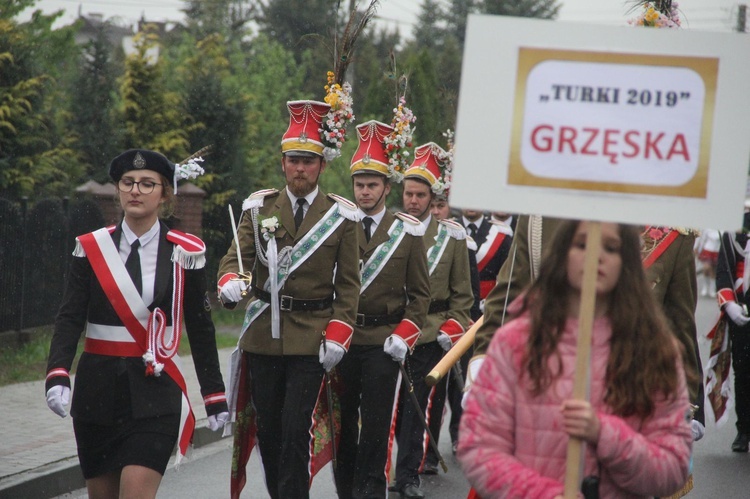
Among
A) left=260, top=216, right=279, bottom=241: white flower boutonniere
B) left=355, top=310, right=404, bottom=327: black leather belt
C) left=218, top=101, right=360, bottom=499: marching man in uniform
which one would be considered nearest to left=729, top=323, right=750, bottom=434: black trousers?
left=355, top=310, right=404, bottom=327: black leather belt

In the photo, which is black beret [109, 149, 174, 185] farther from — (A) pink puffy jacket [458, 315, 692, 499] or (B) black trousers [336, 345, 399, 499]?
(A) pink puffy jacket [458, 315, 692, 499]

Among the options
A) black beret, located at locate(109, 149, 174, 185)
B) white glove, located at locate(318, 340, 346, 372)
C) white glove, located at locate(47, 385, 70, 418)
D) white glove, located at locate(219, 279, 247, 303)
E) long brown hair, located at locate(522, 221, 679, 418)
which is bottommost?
white glove, located at locate(47, 385, 70, 418)

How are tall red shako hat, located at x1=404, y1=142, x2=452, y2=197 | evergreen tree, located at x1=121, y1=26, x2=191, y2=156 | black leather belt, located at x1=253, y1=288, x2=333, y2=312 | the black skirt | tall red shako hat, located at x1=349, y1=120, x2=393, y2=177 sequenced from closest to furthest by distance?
the black skirt, black leather belt, located at x1=253, y1=288, x2=333, y2=312, tall red shako hat, located at x1=349, y1=120, x2=393, y2=177, tall red shako hat, located at x1=404, y1=142, x2=452, y2=197, evergreen tree, located at x1=121, y1=26, x2=191, y2=156

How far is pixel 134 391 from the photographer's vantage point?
4.91 m

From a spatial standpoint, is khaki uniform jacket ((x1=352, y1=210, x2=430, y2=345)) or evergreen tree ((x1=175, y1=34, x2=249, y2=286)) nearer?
khaki uniform jacket ((x1=352, y1=210, x2=430, y2=345))

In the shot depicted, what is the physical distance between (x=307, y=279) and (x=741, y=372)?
17.0ft

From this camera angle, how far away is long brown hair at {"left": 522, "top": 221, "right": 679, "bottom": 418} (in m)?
3.10

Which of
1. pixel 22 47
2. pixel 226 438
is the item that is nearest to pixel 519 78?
pixel 226 438

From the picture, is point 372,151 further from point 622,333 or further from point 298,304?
point 622,333

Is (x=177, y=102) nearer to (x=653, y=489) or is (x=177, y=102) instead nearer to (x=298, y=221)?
(x=298, y=221)

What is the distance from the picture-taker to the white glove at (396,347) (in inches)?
279

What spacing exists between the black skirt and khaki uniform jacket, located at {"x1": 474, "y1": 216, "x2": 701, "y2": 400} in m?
1.41

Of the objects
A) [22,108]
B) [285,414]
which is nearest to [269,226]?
[285,414]

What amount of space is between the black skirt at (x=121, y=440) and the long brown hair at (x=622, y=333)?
7.06ft
